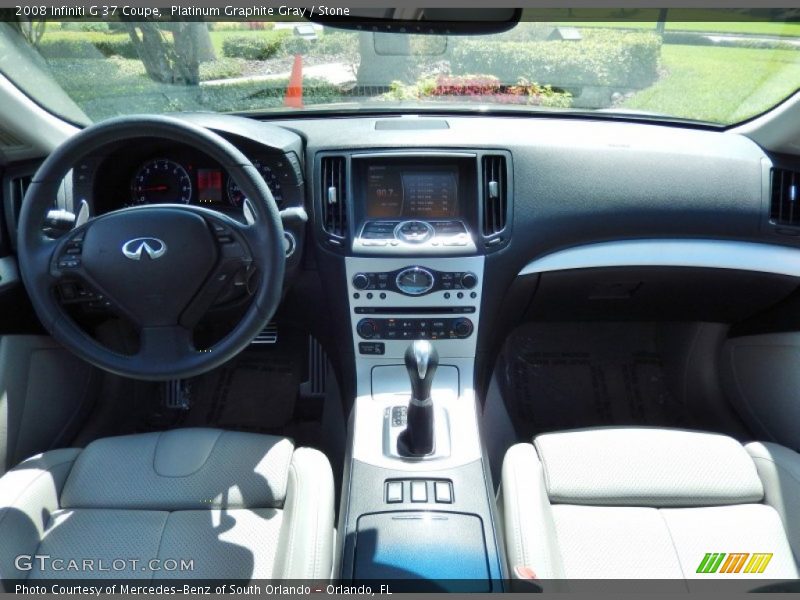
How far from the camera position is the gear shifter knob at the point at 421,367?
72.0 inches

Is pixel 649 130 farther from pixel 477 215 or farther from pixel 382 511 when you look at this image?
pixel 382 511

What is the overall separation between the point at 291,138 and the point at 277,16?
0.37 meters

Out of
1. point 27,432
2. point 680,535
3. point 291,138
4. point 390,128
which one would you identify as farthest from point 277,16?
point 680,535

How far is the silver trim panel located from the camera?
2.33 metres

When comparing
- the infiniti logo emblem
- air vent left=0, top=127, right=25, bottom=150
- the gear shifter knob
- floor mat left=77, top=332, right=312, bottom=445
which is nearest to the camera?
the infiniti logo emblem

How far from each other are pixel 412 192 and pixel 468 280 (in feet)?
1.14

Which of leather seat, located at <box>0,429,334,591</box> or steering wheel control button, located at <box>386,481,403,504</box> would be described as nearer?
leather seat, located at <box>0,429,334,591</box>

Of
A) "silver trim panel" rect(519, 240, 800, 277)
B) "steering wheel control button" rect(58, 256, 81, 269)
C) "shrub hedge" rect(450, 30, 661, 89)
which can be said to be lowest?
"silver trim panel" rect(519, 240, 800, 277)

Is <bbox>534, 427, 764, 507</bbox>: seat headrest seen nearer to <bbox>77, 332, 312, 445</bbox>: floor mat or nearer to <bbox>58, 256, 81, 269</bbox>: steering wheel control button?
<bbox>77, 332, 312, 445</bbox>: floor mat

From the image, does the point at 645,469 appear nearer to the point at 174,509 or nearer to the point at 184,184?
the point at 174,509

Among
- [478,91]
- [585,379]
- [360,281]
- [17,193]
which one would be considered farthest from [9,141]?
[585,379]

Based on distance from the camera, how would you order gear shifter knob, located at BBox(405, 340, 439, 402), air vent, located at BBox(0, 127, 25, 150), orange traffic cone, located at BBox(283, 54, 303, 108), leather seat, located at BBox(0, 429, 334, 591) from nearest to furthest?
1. leather seat, located at BBox(0, 429, 334, 591)
2. gear shifter knob, located at BBox(405, 340, 439, 402)
3. air vent, located at BBox(0, 127, 25, 150)
4. orange traffic cone, located at BBox(283, 54, 303, 108)

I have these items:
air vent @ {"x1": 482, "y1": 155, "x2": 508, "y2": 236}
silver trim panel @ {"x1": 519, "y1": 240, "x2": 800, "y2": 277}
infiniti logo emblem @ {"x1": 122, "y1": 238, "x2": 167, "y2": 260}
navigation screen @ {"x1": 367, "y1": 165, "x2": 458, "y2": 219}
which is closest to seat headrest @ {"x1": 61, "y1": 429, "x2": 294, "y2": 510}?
infiniti logo emblem @ {"x1": 122, "y1": 238, "x2": 167, "y2": 260}

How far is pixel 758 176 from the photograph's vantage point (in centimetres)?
231
